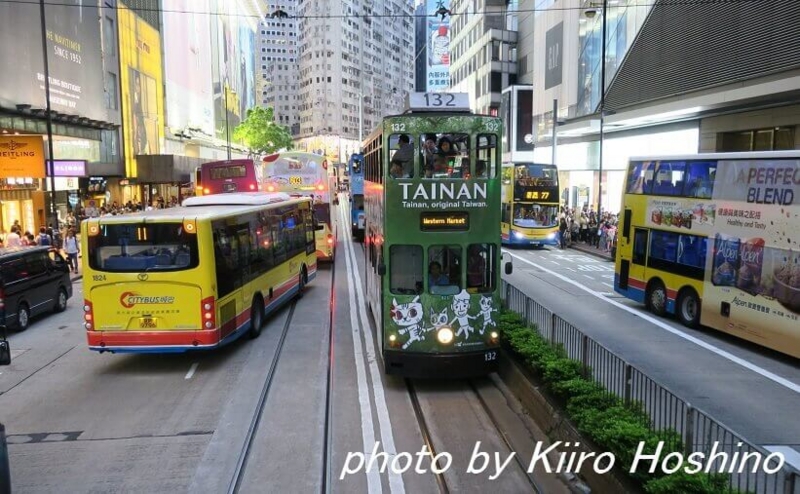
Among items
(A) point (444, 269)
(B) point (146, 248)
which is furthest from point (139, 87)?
(A) point (444, 269)

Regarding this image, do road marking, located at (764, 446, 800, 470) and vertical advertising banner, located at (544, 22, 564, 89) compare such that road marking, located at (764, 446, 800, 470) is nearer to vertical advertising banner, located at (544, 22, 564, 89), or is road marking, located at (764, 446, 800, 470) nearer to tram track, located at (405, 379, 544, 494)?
tram track, located at (405, 379, 544, 494)

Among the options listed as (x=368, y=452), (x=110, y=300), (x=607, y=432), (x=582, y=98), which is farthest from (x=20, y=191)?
(x=582, y=98)

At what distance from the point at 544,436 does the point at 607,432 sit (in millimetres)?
1968

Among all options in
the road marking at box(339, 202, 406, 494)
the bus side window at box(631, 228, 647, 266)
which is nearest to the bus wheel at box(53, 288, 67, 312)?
the road marking at box(339, 202, 406, 494)

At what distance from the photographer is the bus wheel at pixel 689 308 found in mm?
14961

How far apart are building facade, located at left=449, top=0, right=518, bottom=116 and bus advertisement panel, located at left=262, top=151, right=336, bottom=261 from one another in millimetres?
39030

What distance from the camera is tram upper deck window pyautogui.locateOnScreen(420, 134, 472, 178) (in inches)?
399

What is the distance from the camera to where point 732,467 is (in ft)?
18.3

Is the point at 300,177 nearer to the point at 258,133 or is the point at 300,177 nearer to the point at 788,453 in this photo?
the point at 788,453

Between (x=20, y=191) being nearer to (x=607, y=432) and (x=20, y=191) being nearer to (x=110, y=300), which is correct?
(x=110, y=300)

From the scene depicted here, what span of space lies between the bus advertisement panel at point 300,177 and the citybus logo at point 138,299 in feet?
47.0

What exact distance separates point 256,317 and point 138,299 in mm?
3338

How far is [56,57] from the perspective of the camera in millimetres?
28297

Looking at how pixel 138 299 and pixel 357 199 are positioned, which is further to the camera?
pixel 357 199
